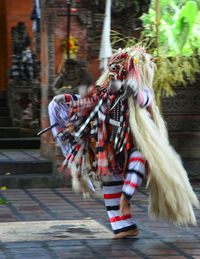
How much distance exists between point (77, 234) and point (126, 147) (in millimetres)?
936

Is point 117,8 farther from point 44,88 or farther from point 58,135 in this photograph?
point 58,135

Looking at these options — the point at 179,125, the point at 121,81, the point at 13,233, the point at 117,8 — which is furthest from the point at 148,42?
the point at 13,233

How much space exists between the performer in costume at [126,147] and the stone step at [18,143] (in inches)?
210

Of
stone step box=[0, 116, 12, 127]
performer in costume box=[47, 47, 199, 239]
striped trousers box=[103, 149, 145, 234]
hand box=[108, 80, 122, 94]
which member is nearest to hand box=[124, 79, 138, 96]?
performer in costume box=[47, 47, 199, 239]

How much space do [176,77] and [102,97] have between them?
3022mm

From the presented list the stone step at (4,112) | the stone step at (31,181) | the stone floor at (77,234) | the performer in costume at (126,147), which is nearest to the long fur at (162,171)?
the performer in costume at (126,147)

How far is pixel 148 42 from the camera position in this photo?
8828mm

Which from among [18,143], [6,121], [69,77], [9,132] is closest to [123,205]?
[69,77]

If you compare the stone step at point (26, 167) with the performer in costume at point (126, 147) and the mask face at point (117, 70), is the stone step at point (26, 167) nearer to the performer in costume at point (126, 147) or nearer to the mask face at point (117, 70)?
the performer in costume at point (126, 147)

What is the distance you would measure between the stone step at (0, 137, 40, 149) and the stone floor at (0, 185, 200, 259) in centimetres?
365

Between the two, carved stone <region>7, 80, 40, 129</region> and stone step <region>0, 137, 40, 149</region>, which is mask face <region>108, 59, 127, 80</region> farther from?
carved stone <region>7, 80, 40, 129</region>

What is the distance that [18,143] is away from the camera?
35.9 feet

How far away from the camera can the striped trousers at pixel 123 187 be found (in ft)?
17.2

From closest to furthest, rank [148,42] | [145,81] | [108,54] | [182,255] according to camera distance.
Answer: [182,255] < [145,81] < [108,54] < [148,42]
